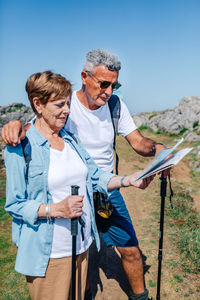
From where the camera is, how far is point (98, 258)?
201 inches

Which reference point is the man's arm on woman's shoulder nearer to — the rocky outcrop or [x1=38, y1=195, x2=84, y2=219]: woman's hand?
[x1=38, y1=195, x2=84, y2=219]: woman's hand

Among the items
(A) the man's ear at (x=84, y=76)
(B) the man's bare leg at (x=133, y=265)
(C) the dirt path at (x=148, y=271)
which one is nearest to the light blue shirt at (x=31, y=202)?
(A) the man's ear at (x=84, y=76)

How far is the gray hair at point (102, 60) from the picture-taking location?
10.1 ft

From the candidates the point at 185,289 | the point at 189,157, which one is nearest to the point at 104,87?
the point at 185,289

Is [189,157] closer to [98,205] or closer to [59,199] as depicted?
[98,205]

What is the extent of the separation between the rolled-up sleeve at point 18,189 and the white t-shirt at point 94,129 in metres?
1.16

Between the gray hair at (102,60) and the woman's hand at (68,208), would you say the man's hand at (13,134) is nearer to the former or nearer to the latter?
the woman's hand at (68,208)

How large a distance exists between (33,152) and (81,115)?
1.18 metres

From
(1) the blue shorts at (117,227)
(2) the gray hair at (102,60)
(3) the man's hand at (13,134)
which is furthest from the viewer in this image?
(1) the blue shorts at (117,227)

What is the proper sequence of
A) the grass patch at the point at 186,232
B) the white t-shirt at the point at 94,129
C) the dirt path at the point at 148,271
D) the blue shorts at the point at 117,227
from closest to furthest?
1. the white t-shirt at the point at 94,129
2. the blue shorts at the point at 117,227
3. the dirt path at the point at 148,271
4. the grass patch at the point at 186,232

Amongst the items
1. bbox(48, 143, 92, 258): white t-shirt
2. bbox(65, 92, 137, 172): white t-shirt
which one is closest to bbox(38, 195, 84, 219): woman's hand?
bbox(48, 143, 92, 258): white t-shirt

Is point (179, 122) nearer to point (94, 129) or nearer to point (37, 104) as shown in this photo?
point (94, 129)

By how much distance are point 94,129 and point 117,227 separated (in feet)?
4.36

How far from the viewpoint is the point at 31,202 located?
7.06 ft
